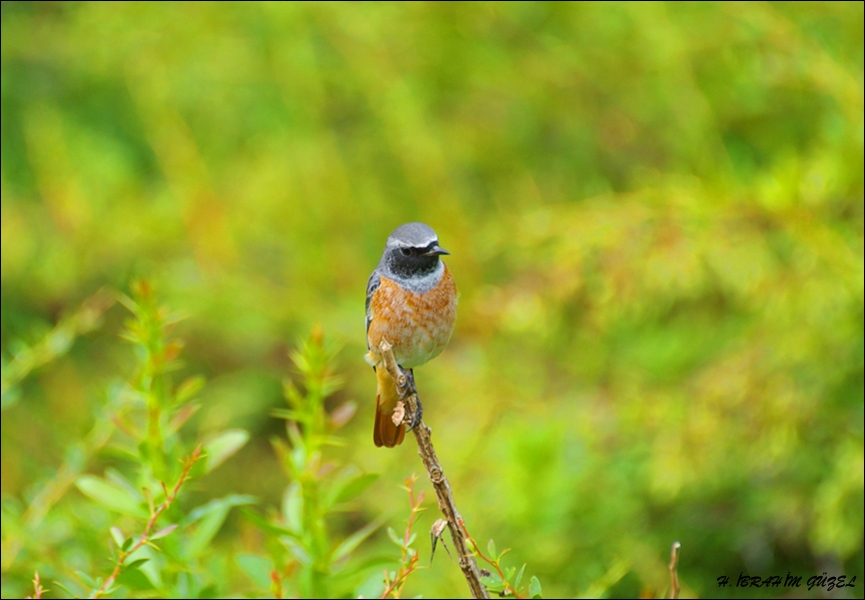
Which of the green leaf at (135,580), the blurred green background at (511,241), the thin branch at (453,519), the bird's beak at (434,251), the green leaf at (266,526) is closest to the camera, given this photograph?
the thin branch at (453,519)

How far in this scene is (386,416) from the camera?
6.52 ft

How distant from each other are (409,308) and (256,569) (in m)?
0.66

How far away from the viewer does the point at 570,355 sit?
322 cm

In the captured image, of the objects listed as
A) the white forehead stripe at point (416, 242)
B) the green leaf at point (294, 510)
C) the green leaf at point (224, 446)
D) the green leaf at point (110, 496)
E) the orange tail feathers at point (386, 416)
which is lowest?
the green leaf at point (294, 510)

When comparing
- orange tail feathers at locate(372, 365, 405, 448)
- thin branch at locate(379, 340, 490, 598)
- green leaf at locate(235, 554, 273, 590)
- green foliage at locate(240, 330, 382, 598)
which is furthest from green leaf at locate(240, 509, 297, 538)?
thin branch at locate(379, 340, 490, 598)

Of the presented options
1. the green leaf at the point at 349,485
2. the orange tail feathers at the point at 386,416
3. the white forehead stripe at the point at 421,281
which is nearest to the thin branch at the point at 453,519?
the green leaf at the point at 349,485

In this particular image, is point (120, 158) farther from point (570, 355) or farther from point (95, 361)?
point (570, 355)

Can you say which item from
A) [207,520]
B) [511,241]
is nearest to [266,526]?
[207,520]

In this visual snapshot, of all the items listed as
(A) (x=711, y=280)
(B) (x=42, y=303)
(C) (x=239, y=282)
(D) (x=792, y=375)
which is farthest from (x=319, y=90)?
(D) (x=792, y=375)

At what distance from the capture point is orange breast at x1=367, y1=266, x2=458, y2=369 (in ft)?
6.27

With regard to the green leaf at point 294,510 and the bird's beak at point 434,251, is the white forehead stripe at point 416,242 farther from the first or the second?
the green leaf at point 294,510

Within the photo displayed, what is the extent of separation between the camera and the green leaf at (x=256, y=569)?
5.55ft

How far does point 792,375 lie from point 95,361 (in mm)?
3507

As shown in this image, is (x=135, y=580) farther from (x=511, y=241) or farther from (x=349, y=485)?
(x=511, y=241)
